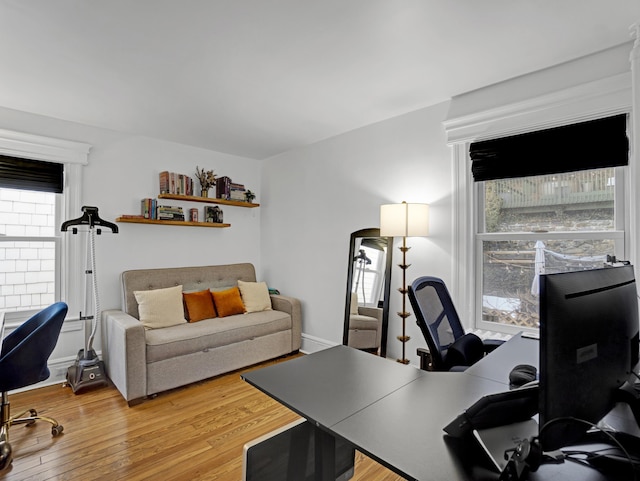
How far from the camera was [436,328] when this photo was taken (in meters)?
2.01

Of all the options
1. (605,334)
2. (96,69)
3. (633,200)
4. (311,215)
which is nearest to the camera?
(605,334)

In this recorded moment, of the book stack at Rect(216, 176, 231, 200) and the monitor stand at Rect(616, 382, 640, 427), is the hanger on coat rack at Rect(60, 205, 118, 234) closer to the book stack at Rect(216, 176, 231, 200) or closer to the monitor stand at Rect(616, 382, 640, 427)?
the book stack at Rect(216, 176, 231, 200)

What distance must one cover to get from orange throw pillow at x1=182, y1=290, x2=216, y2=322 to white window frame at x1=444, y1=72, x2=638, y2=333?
2479mm

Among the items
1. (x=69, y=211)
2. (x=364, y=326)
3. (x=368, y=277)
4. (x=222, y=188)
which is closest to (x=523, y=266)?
(x=368, y=277)

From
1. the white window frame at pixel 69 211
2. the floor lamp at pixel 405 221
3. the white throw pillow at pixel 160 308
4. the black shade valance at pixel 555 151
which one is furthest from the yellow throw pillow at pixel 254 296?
the black shade valance at pixel 555 151

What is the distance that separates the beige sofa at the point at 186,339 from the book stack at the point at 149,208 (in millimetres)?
588

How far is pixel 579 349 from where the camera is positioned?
739 mm

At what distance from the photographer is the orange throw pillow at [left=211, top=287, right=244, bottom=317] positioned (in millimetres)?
3703

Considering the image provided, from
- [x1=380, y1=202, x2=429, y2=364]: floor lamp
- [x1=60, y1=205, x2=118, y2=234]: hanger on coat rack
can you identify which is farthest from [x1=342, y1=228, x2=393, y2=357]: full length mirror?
[x1=60, y1=205, x2=118, y2=234]: hanger on coat rack

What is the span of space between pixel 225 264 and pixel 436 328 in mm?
3033

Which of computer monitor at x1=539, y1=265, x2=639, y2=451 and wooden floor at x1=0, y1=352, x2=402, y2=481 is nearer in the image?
computer monitor at x1=539, y1=265, x2=639, y2=451

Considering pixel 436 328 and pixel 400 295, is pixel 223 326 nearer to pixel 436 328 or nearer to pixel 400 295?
pixel 400 295

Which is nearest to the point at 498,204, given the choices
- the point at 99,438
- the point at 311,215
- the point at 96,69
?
the point at 311,215

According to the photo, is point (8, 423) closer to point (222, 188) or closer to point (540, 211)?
point (222, 188)
